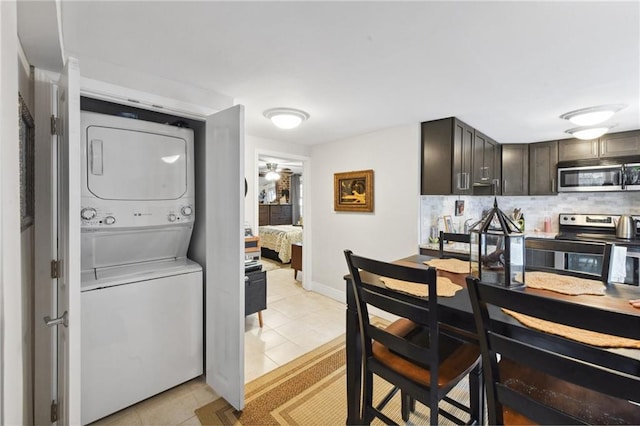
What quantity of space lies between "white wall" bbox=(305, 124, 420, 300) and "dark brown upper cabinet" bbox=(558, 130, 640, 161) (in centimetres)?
243

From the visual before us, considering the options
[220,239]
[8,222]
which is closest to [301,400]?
[220,239]

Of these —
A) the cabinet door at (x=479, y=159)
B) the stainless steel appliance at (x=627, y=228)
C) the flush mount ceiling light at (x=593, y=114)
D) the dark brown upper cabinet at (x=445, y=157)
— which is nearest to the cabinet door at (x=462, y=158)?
the dark brown upper cabinet at (x=445, y=157)

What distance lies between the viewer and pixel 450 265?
1.91 metres

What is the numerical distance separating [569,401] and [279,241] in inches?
207

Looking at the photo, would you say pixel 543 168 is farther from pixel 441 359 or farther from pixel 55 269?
pixel 55 269

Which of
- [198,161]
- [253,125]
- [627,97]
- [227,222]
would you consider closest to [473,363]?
[227,222]

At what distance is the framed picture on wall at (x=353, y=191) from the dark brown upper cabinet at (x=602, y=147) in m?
2.78

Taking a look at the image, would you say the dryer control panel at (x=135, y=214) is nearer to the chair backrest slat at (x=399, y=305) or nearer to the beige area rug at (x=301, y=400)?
the beige area rug at (x=301, y=400)

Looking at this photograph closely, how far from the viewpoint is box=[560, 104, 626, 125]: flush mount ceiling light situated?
2.51m

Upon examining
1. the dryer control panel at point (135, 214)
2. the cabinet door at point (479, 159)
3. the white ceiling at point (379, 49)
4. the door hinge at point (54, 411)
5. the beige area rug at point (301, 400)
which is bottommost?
the beige area rug at point (301, 400)

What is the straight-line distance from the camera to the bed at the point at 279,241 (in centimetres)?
585

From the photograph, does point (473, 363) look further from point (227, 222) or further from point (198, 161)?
point (198, 161)

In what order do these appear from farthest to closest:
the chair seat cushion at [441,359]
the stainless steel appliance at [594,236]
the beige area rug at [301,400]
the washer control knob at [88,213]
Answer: the stainless steel appliance at [594,236]
the beige area rug at [301,400]
the washer control knob at [88,213]
the chair seat cushion at [441,359]

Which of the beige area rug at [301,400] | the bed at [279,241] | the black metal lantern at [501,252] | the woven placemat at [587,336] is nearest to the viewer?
the woven placemat at [587,336]
